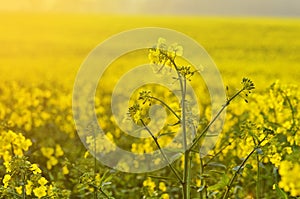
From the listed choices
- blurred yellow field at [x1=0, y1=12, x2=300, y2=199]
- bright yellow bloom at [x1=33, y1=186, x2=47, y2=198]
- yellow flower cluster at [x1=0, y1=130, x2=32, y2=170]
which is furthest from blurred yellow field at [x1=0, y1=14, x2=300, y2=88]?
bright yellow bloom at [x1=33, y1=186, x2=47, y2=198]

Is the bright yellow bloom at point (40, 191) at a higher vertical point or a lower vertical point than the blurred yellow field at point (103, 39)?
lower

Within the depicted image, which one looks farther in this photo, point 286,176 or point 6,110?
point 6,110

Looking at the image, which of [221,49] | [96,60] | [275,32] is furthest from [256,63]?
[275,32]

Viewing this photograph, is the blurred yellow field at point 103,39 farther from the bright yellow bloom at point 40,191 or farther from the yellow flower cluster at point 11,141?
the bright yellow bloom at point 40,191

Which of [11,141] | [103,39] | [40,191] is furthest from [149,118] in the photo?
[103,39]

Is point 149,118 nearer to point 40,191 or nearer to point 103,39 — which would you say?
point 40,191

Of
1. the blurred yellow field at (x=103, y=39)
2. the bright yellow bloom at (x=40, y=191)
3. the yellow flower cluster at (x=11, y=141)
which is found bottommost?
the bright yellow bloom at (x=40, y=191)

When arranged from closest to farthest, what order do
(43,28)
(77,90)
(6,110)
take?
(6,110) < (77,90) < (43,28)

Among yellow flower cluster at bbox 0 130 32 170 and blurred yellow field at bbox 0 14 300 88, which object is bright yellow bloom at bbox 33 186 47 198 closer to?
yellow flower cluster at bbox 0 130 32 170

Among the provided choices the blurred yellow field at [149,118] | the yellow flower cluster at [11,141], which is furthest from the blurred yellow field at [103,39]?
the yellow flower cluster at [11,141]

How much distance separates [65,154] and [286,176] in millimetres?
4857

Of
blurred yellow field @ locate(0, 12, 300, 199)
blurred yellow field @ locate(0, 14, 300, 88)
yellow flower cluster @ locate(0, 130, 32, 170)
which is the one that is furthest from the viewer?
blurred yellow field @ locate(0, 14, 300, 88)

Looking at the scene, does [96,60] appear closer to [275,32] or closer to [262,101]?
[275,32]

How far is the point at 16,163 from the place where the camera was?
290 centimetres
